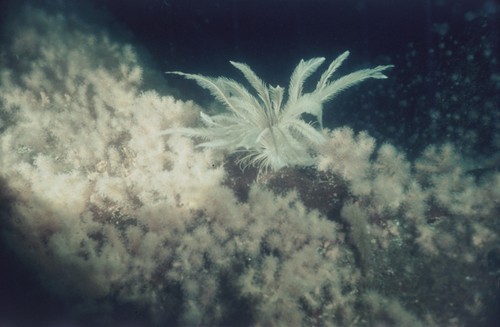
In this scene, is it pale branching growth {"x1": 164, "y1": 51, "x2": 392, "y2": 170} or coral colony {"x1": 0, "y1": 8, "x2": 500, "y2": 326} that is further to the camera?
pale branching growth {"x1": 164, "y1": 51, "x2": 392, "y2": 170}

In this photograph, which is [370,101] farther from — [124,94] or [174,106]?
[124,94]

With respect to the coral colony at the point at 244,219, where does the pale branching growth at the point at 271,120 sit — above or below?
above

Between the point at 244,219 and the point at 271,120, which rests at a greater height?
the point at 271,120

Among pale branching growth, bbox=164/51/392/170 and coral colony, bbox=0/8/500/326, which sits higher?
pale branching growth, bbox=164/51/392/170

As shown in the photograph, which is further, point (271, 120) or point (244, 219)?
point (271, 120)

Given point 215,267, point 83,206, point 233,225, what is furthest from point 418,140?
point 83,206

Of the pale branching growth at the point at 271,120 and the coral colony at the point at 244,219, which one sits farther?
the pale branching growth at the point at 271,120
